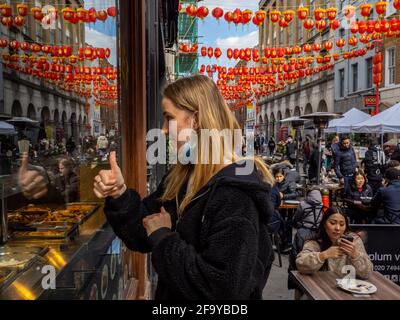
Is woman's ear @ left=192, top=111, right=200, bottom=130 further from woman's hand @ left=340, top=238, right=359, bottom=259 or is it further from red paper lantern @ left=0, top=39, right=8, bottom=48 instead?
woman's hand @ left=340, top=238, right=359, bottom=259

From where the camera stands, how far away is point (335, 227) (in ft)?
13.1

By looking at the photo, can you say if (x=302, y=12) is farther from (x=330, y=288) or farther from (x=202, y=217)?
(x=202, y=217)

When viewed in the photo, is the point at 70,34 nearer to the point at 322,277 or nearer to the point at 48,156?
the point at 48,156

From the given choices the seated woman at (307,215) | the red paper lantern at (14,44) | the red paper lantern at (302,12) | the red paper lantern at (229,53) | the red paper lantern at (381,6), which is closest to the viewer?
the red paper lantern at (14,44)

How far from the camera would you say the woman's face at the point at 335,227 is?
4.00m

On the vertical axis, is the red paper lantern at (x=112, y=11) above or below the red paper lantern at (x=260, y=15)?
below

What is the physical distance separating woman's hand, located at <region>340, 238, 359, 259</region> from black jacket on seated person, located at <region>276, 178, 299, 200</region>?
15.3 feet

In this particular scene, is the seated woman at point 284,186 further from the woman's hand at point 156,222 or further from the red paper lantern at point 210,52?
the red paper lantern at point 210,52

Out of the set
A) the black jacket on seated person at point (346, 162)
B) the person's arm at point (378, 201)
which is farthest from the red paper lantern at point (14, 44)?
the black jacket on seated person at point (346, 162)

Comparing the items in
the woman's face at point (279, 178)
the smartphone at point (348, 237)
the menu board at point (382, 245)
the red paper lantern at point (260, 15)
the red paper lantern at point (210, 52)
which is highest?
the red paper lantern at point (260, 15)

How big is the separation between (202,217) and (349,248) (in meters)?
2.73

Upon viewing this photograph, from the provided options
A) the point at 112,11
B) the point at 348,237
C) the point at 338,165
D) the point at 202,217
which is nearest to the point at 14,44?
the point at 202,217
